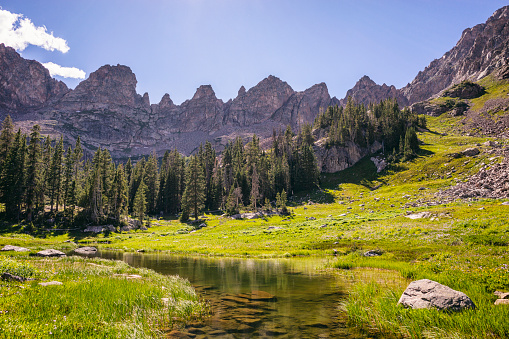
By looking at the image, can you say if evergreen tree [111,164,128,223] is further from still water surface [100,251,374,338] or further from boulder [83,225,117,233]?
still water surface [100,251,374,338]

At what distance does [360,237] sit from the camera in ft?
117

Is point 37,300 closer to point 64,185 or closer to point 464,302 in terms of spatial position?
point 464,302

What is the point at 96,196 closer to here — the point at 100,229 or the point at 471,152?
the point at 100,229

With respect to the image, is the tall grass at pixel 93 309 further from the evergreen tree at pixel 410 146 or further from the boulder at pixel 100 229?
the evergreen tree at pixel 410 146

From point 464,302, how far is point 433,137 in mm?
145016

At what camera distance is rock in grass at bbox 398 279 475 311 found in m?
8.78

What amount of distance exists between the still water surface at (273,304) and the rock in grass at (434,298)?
9.11 ft

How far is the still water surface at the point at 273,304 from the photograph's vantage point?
8.89 metres

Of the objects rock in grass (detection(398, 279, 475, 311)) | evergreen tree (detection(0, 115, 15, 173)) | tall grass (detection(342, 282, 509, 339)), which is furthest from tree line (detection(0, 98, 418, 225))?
tall grass (detection(342, 282, 509, 339))

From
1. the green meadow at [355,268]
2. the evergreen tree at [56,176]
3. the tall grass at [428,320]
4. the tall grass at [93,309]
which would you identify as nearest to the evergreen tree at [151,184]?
the evergreen tree at [56,176]

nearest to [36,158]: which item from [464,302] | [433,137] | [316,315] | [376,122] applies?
[316,315]

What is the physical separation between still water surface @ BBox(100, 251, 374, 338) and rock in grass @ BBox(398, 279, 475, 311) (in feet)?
9.11

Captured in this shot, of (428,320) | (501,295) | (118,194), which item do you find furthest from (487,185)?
(118,194)

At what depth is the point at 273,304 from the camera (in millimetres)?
12133
